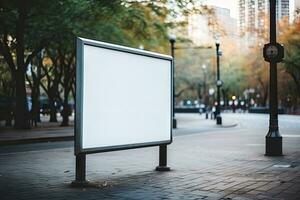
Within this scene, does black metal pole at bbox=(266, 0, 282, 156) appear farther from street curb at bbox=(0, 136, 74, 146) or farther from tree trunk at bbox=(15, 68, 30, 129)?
tree trunk at bbox=(15, 68, 30, 129)

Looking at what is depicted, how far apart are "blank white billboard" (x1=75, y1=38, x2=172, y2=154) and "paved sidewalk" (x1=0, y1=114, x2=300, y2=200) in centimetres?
76

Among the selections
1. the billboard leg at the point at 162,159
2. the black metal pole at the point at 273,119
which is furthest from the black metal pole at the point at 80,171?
the black metal pole at the point at 273,119

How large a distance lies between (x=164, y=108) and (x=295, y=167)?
3.16 metres

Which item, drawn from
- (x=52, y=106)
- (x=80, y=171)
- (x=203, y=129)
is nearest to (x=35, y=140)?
(x=80, y=171)

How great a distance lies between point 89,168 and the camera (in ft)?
36.1

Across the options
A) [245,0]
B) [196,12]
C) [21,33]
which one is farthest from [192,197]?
[21,33]

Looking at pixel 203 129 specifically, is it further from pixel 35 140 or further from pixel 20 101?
pixel 35 140

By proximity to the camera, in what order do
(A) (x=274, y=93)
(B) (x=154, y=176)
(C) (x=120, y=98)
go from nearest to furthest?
1. (C) (x=120, y=98)
2. (B) (x=154, y=176)
3. (A) (x=274, y=93)

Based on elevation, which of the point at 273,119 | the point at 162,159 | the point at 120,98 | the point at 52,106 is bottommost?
the point at 162,159

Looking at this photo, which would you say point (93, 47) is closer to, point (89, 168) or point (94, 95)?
point (94, 95)

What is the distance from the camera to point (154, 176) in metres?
9.67

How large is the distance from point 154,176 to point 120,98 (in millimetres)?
1688

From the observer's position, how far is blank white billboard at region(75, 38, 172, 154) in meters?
8.29

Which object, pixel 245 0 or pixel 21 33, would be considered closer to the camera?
pixel 245 0
